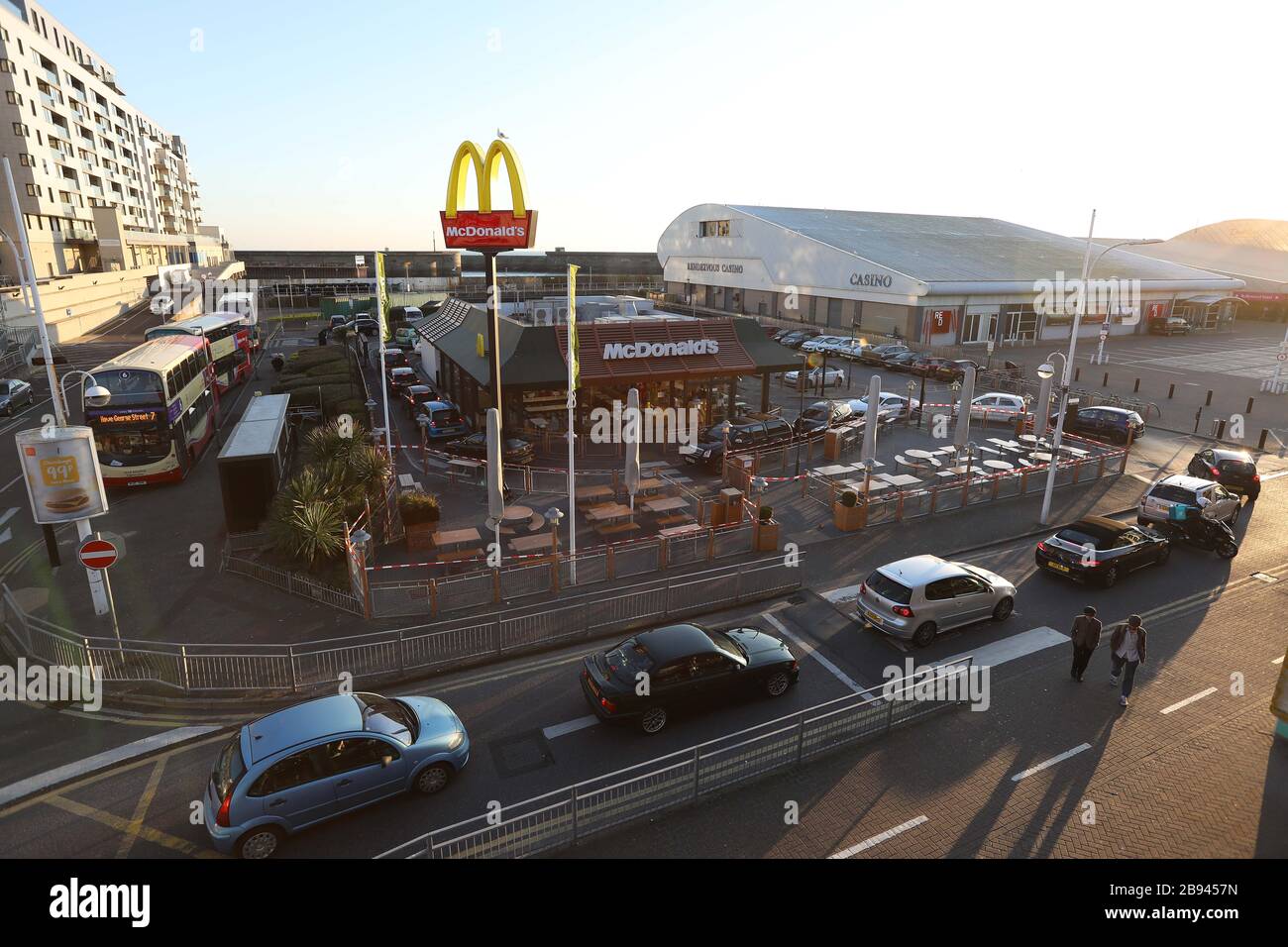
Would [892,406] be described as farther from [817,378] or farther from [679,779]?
[679,779]

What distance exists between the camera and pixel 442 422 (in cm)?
2997

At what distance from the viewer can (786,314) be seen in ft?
228

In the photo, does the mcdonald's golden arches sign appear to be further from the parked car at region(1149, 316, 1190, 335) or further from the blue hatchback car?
the parked car at region(1149, 316, 1190, 335)

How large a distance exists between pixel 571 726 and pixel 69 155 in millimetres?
100221

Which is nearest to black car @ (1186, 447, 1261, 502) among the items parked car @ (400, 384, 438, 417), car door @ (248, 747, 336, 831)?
car door @ (248, 747, 336, 831)

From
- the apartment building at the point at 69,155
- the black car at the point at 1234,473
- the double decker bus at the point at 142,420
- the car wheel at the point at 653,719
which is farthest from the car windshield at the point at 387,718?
the apartment building at the point at 69,155

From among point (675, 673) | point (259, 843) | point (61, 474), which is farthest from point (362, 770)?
point (61, 474)

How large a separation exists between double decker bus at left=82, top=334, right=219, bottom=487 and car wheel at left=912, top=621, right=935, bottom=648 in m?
24.9

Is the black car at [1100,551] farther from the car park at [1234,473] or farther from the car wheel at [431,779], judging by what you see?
the car wheel at [431,779]

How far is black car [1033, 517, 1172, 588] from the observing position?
17609mm

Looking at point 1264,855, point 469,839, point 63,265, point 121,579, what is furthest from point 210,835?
point 63,265

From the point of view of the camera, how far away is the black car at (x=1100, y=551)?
57.8 feet

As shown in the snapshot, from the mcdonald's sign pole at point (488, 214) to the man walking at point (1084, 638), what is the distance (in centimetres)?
1431
